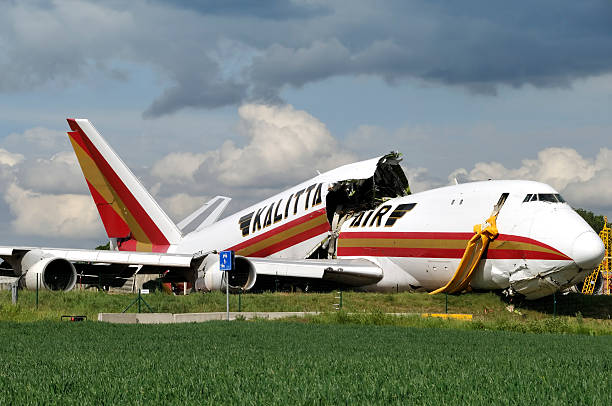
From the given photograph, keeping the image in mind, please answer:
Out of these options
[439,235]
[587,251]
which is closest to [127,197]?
[439,235]

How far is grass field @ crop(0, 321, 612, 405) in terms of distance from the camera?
9844 millimetres

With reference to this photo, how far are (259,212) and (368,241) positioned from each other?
26.5 ft

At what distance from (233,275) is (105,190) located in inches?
469

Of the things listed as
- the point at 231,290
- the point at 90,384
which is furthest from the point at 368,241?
the point at 90,384

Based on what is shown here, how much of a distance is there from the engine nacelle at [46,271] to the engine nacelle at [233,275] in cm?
705

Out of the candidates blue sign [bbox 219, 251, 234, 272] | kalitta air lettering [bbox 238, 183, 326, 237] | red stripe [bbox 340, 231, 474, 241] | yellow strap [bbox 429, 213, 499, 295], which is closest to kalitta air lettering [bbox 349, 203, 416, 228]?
red stripe [bbox 340, 231, 474, 241]

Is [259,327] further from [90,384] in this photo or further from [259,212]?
[259,212]

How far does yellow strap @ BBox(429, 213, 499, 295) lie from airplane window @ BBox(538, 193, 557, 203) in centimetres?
202

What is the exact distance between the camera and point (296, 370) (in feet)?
41.9

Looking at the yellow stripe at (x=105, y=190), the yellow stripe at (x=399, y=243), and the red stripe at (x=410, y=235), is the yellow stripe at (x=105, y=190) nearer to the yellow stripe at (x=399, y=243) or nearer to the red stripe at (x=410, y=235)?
the yellow stripe at (x=399, y=243)

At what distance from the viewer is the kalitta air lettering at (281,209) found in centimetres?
3916

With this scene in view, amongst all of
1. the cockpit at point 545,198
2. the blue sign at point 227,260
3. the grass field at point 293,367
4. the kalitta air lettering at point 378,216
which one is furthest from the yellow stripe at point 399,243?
the grass field at point 293,367

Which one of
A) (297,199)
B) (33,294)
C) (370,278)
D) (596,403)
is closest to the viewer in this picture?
(596,403)

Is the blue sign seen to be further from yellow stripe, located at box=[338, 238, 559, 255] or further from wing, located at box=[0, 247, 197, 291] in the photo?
yellow stripe, located at box=[338, 238, 559, 255]
